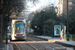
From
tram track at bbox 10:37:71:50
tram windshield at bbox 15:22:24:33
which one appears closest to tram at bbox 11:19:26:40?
tram windshield at bbox 15:22:24:33

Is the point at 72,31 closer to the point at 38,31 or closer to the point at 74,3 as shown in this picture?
the point at 38,31

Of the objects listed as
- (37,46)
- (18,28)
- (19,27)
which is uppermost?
(19,27)

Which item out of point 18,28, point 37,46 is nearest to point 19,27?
point 18,28

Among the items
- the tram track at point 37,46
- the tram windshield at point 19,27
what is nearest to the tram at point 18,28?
the tram windshield at point 19,27

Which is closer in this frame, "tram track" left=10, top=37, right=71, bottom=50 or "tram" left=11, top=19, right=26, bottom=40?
"tram track" left=10, top=37, right=71, bottom=50

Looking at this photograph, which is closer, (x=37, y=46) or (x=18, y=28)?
(x=37, y=46)

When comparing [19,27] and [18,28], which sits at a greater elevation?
Answer: [19,27]

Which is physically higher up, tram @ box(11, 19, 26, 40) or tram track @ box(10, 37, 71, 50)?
tram @ box(11, 19, 26, 40)

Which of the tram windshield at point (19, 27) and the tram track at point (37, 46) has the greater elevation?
the tram windshield at point (19, 27)

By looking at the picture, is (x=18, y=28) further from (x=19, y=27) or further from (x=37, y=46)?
(x=37, y=46)

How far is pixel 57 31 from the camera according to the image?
132 feet

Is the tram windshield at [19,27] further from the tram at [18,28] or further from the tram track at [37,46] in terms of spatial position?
the tram track at [37,46]

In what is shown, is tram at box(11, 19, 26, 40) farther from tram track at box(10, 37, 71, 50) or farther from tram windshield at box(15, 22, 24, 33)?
tram track at box(10, 37, 71, 50)

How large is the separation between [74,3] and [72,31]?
5480 centimetres
